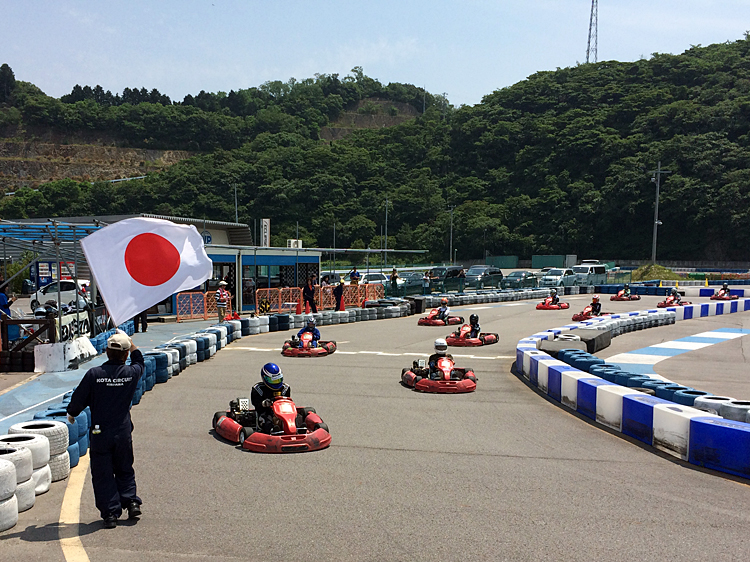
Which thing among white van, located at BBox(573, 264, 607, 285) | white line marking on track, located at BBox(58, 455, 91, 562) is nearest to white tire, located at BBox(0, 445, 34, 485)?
white line marking on track, located at BBox(58, 455, 91, 562)

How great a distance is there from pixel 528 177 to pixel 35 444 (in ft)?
303

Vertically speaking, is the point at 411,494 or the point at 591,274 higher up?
the point at 591,274

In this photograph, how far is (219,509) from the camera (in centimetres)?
578

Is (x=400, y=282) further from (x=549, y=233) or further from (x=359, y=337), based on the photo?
(x=549, y=233)

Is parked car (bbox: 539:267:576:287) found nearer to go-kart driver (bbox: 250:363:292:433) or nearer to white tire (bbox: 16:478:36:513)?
go-kart driver (bbox: 250:363:292:433)

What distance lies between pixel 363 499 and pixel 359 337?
14.5 m

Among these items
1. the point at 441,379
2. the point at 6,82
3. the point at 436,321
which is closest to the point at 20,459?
the point at 441,379

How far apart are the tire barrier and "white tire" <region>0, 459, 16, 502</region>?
272 inches

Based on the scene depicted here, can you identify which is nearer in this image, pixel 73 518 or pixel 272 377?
pixel 73 518

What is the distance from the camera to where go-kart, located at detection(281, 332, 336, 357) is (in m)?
16.2

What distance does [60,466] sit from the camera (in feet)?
21.6

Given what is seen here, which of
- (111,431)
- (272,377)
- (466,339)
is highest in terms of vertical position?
(111,431)

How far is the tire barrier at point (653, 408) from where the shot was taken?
7086 mm

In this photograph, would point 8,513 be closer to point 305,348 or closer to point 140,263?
point 140,263
